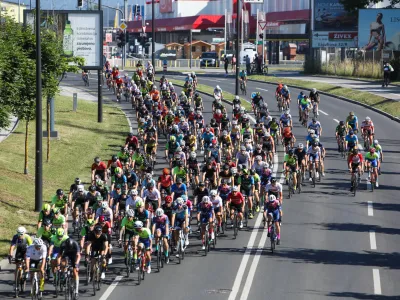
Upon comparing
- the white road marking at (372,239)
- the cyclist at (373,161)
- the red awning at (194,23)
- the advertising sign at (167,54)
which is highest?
the red awning at (194,23)

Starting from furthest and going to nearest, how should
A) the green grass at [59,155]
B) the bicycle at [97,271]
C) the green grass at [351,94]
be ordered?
the green grass at [351,94] < the green grass at [59,155] < the bicycle at [97,271]

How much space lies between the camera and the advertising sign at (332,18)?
8800 centimetres

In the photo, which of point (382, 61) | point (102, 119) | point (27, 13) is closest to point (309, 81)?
point (382, 61)

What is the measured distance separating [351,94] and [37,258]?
44.9 meters

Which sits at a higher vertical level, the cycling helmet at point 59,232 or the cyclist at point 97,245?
the cycling helmet at point 59,232

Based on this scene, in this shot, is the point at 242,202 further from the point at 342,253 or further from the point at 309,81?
the point at 309,81

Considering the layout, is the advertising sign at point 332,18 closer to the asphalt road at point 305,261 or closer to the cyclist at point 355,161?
the asphalt road at point 305,261

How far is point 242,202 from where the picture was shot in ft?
84.7

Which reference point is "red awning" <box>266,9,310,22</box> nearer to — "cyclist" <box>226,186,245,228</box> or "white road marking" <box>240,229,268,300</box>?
"cyclist" <box>226,186,245,228</box>

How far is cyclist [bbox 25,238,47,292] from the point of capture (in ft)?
63.8

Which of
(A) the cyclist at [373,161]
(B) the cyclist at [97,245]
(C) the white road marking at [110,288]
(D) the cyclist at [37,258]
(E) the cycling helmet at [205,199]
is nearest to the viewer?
(D) the cyclist at [37,258]

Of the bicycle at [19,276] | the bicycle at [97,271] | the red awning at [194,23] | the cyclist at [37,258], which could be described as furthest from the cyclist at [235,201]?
the red awning at [194,23]

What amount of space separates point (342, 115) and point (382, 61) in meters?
22.5

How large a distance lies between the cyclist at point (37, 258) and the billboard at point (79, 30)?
21.7 meters
